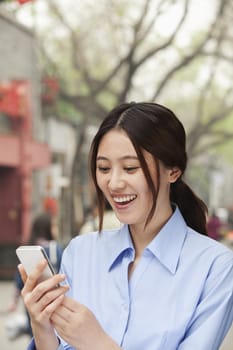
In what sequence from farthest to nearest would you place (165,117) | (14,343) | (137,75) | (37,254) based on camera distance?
(137,75)
(14,343)
(165,117)
(37,254)

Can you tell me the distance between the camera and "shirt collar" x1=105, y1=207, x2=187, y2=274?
3.29ft

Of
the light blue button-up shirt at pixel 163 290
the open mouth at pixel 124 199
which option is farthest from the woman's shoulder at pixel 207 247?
the open mouth at pixel 124 199

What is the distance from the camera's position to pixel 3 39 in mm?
6527

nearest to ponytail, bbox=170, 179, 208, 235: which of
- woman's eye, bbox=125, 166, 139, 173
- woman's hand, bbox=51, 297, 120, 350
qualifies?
woman's eye, bbox=125, 166, 139, 173

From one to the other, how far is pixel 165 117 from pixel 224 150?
226 inches

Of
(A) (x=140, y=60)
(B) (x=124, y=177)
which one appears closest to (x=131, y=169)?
(B) (x=124, y=177)

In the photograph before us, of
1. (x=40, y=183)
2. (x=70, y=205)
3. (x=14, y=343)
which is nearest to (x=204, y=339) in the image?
(x=14, y=343)

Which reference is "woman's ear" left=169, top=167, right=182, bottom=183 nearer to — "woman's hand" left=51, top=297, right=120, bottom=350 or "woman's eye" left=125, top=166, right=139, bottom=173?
"woman's eye" left=125, top=166, right=139, bottom=173

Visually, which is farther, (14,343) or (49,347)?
(14,343)

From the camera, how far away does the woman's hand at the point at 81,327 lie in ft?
2.96

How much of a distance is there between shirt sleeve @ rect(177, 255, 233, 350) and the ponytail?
0.48 ft

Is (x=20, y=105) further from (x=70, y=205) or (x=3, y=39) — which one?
(x=70, y=205)

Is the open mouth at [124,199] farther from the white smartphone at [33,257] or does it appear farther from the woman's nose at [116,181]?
the white smartphone at [33,257]

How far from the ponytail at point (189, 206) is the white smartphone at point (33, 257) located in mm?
284
